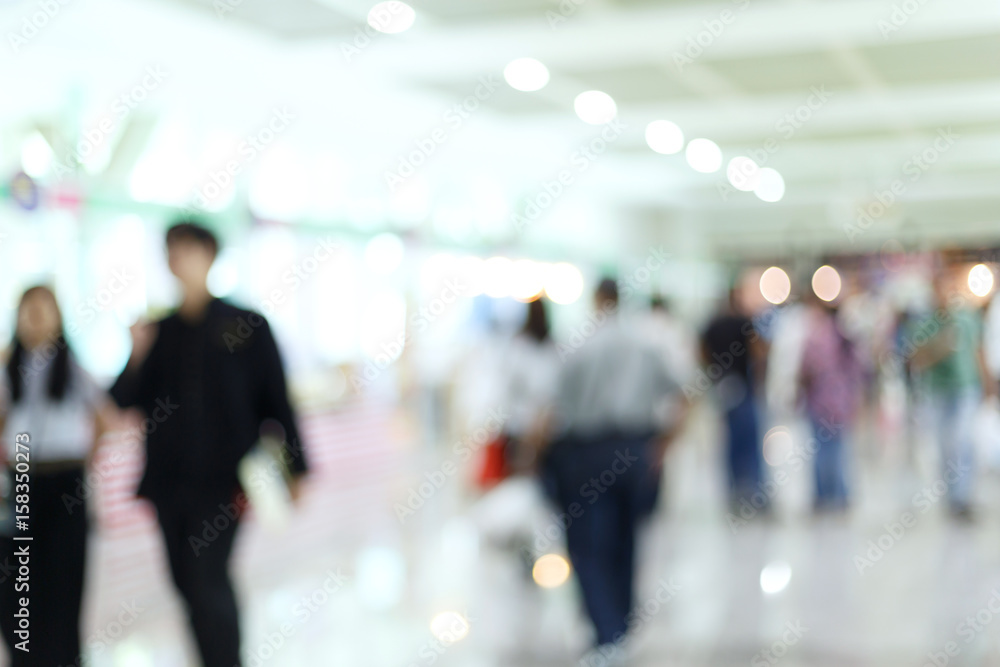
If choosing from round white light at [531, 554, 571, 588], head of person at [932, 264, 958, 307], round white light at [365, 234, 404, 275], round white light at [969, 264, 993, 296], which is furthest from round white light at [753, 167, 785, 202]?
round white light at [531, 554, 571, 588]

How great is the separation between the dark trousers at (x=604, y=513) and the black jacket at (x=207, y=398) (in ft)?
3.48

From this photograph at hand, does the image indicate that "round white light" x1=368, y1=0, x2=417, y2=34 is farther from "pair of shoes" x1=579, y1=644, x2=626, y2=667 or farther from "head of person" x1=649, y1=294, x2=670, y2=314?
"pair of shoes" x1=579, y1=644, x2=626, y2=667

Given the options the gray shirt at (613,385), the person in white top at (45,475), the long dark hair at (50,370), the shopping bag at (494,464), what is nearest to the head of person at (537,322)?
the shopping bag at (494,464)

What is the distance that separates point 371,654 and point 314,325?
5411mm

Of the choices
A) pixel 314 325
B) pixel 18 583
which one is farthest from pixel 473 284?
pixel 18 583

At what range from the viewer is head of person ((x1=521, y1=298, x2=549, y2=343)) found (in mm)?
5070

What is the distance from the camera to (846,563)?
5562mm

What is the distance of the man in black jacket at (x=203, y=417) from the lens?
318 cm

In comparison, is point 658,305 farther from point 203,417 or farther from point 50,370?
point 50,370

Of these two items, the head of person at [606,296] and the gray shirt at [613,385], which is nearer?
the gray shirt at [613,385]

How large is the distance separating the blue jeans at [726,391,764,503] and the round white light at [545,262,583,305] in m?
7.73

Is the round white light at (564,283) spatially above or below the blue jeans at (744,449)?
above

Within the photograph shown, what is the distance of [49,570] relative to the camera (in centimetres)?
322

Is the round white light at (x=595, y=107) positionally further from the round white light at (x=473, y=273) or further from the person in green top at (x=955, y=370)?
the person in green top at (x=955, y=370)
